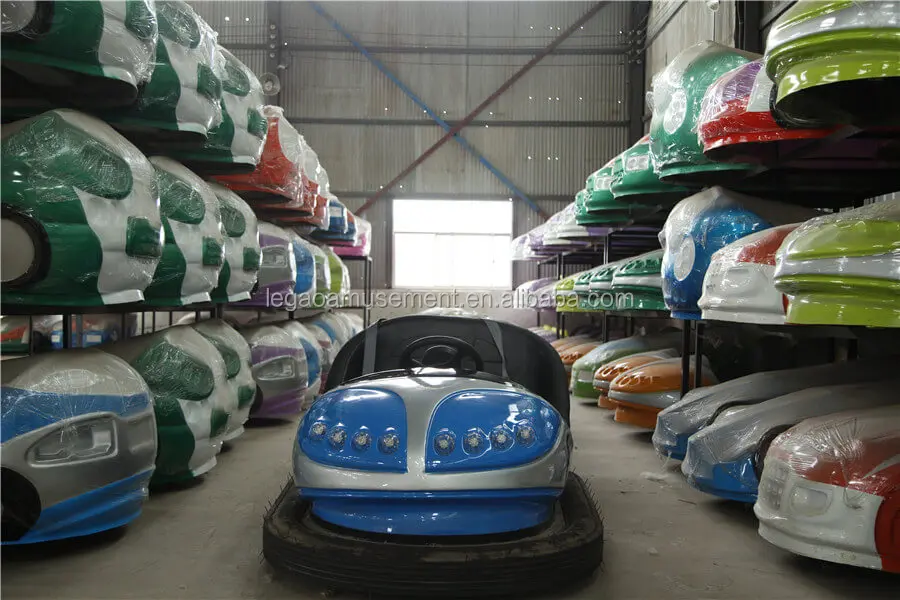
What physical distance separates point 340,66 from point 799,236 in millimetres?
11901

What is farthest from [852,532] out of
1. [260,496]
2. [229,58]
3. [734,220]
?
[229,58]

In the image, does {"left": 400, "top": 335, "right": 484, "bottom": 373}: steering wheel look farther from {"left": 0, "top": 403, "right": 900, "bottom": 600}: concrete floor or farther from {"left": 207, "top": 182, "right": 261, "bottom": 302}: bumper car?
{"left": 207, "top": 182, "right": 261, "bottom": 302}: bumper car

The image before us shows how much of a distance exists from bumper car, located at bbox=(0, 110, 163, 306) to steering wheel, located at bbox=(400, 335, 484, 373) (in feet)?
3.40

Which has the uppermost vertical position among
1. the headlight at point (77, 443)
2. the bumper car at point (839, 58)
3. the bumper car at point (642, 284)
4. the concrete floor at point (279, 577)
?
the bumper car at point (839, 58)

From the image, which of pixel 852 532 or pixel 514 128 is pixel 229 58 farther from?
pixel 514 128

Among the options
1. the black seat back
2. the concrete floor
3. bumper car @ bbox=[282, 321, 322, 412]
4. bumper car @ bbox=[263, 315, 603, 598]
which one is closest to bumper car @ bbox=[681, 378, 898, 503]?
the concrete floor

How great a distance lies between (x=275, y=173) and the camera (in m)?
5.03

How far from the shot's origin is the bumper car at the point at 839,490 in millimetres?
2139

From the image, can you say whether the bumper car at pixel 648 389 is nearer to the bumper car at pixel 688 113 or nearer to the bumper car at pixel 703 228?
the bumper car at pixel 703 228

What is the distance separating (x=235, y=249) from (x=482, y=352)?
1.75 m

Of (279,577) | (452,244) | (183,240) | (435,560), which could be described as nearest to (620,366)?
(183,240)

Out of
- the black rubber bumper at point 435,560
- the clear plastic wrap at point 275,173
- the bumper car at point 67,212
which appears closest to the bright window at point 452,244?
the clear plastic wrap at point 275,173

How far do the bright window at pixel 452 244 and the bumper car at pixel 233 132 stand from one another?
9.10m

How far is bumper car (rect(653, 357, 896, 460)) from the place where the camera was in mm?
3227
